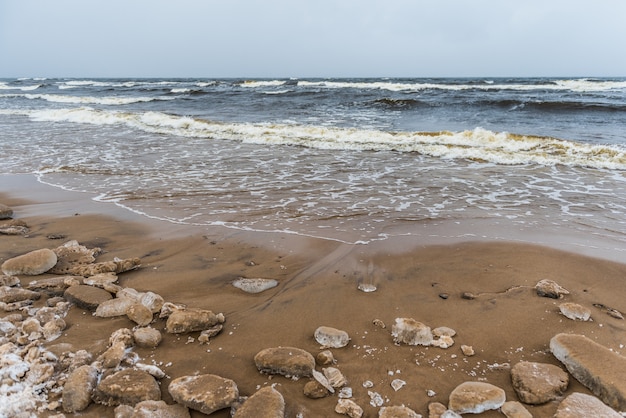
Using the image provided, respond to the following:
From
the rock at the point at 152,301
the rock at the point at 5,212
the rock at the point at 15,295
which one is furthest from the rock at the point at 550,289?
the rock at the point at 5,212

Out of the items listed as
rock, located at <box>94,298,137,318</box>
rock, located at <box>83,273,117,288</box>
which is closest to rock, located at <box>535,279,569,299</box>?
rock, located at <box>94,298,137,318</box>

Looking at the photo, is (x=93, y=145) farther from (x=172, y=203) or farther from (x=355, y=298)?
(x=355, y=298)

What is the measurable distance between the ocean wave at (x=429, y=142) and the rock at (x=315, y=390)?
26.2ft

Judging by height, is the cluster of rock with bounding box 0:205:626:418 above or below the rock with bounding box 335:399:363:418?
above

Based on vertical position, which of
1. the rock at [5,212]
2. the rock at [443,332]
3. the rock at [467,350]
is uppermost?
the rock at [5,212]

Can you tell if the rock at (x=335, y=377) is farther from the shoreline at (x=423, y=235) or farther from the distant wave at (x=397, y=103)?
the distant wave at (x=397, y=103)

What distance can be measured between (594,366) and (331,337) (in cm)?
155

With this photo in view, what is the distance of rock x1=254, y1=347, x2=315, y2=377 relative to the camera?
2.29m

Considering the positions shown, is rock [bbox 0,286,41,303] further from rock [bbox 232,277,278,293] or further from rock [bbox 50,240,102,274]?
rock [bbox 232,277,278,293]

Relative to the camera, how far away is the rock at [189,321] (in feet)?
8.89

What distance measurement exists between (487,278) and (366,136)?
8887 mm

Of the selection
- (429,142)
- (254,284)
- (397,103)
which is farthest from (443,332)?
(397,103)

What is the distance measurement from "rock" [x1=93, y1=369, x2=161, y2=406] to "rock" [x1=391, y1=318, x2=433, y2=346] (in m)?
1.55

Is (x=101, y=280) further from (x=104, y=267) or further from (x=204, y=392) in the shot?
(x=204, y=392)
